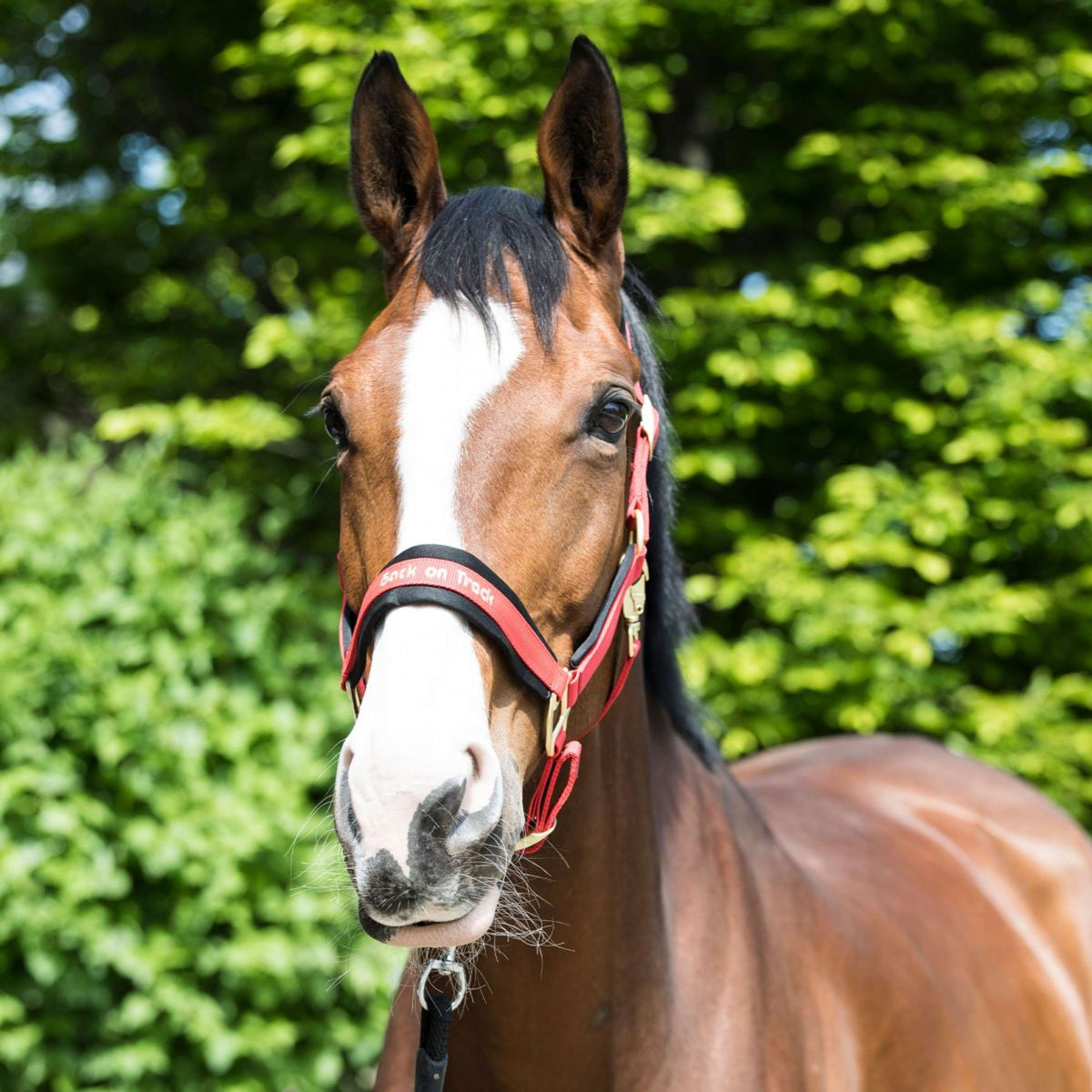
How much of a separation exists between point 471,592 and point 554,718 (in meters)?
0.23

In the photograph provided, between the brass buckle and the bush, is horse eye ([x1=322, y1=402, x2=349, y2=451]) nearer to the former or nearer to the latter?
the brass buckle

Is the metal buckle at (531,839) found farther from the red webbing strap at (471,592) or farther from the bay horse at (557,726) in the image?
the red webbing strap at (471,592)

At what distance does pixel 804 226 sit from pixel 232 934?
3628 millimetres

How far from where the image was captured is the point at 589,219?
5.57 feet

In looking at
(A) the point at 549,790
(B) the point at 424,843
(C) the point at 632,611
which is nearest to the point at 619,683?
(C) the point at 632,611

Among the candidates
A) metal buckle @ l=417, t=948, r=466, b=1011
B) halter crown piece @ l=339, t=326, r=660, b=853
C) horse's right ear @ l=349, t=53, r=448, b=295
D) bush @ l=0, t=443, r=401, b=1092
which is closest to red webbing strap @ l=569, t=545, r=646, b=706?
halter crown piece @ l=339, t=326, r=660, b=853

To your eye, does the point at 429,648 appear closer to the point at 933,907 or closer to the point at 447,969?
the point at 447,969

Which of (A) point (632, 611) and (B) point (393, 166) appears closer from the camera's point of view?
(A) point (632, 611)

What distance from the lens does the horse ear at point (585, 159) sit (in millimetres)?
1666

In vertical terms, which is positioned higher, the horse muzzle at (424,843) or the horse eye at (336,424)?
the horse eye at (336,424)

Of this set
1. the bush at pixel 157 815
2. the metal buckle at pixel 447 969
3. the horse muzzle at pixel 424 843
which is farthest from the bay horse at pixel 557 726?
the bush at pixel 157 815

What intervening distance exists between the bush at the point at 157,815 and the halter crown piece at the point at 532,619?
2.15 m

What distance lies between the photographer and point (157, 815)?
3721 mm

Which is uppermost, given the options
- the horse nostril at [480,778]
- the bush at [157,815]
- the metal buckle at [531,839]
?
the horse nostril at [480,778]
